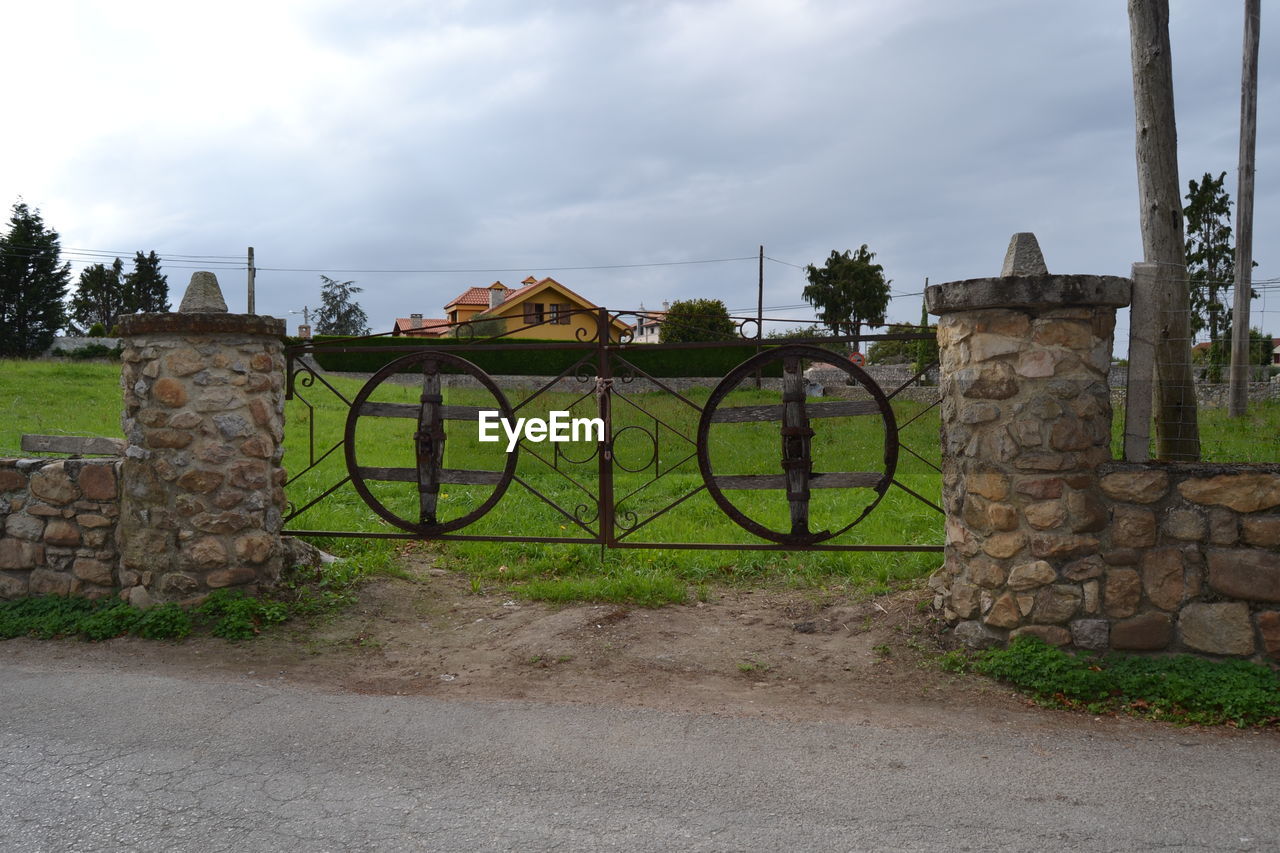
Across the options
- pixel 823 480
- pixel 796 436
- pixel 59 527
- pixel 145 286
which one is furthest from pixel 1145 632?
pixel 145 286

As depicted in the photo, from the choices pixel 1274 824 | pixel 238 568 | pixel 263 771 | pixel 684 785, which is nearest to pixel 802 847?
pixel 684 785

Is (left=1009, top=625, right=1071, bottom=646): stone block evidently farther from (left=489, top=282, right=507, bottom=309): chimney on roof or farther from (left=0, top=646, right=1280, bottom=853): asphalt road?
(left=489, top=282, right=507, bottom=309): chimney on roof

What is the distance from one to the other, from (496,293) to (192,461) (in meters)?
37.8

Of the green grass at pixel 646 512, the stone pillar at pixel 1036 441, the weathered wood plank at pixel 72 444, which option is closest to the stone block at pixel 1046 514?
the stone pillar at pixel 1036 441

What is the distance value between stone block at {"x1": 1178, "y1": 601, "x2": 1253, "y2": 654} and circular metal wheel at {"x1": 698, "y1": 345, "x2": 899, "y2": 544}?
1.69 m

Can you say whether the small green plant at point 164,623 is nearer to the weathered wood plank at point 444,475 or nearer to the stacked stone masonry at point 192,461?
the stacked stone masonry at point 192,461

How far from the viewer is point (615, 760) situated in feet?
12.2

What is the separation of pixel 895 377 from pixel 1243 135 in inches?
539

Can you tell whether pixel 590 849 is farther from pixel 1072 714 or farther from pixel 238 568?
pixel 238 568

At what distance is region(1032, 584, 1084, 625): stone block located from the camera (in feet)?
15.0

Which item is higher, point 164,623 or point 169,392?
point 169,392

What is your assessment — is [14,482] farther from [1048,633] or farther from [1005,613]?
[1048,633]

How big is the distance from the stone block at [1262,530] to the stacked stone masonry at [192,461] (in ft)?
18.6

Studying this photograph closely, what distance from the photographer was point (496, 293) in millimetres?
42719
